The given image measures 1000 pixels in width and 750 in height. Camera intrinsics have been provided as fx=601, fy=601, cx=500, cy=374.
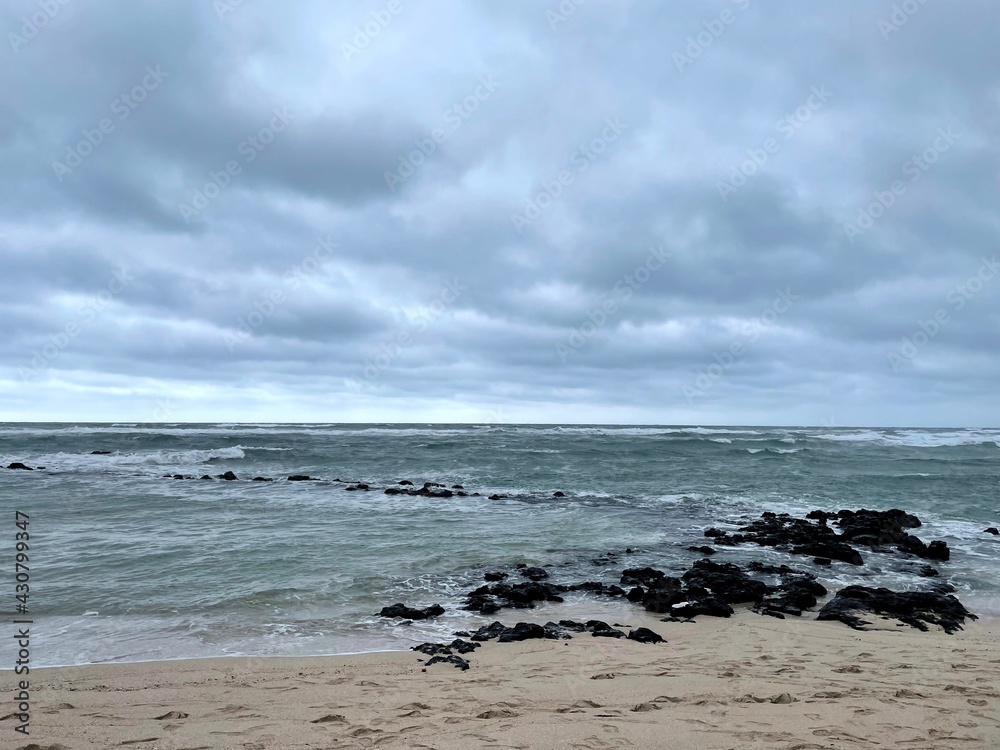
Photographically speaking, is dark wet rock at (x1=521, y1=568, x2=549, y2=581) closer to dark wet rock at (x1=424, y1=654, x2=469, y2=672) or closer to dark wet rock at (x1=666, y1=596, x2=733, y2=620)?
dark wet rock at (x1=666, y1=596, x2=733, y2=620)

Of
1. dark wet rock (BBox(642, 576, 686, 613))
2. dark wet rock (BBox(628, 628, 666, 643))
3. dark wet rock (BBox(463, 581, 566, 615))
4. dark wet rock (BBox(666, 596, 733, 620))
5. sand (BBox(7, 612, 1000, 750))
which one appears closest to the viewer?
sand (BBox(7, 612, 1000, 750))

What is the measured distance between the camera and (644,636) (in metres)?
8.26

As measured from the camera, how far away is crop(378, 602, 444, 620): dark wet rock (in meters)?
9.02

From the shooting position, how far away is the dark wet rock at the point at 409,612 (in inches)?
355

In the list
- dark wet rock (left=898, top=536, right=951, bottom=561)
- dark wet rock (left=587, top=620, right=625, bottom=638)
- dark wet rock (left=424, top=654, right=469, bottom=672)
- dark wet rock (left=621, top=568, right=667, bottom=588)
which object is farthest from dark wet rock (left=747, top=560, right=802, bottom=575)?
dark wet rock (left=424, top=654, right=469, bottom=672)

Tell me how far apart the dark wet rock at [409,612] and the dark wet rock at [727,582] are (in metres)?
4.84

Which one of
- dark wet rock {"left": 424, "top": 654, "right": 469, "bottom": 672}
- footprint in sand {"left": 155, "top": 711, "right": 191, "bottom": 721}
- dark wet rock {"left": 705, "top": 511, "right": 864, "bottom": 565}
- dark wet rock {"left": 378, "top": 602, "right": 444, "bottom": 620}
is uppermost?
footprint in sand {"left": 155, "top": 711, "right": 191, "bottom": 721}

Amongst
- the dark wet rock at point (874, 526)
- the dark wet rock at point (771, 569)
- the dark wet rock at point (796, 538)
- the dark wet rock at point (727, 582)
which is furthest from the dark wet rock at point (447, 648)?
the dark wet rock at point (874, 526)

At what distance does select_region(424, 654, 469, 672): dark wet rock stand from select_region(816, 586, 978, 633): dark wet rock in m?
5.86

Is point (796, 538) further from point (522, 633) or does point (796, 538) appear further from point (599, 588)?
point (522, 633)

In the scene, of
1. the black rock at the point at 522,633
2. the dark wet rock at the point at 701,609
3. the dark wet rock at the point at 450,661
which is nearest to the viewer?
the dark wet rock at the point at 450,661

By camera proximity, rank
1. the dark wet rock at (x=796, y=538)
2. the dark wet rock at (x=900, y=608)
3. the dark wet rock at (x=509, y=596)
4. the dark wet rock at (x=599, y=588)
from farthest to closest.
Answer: the dark wet rock at (x=796, y=538), the dark wet rock at (x=599, y=588), the dark wet rock at (x=509, y=596), the dark wet rock at (x=900, y=608)

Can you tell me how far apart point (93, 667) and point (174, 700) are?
5.85ft

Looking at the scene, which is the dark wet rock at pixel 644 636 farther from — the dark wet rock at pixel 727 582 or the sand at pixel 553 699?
the dark wet rock at pixel 727 582
